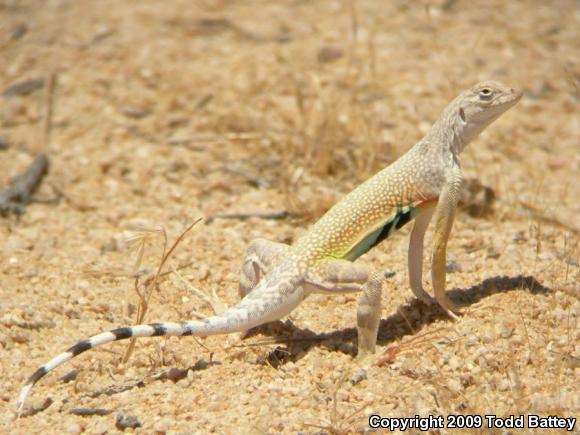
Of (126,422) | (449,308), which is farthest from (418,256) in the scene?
(126,422)

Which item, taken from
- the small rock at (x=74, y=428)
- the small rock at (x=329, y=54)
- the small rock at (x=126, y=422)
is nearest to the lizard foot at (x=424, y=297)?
the small rock at (x=126, y=422)

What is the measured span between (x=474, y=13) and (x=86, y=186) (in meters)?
5.52

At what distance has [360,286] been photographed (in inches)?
153

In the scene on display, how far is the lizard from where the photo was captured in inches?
150

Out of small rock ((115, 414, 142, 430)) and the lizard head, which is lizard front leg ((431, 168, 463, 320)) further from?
small rock ((115, 414, 142, 430))

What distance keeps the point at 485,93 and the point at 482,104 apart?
0.06 meters

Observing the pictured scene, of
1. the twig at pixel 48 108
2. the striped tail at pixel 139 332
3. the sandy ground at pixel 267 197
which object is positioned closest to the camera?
the striped tail at pixel 139 332

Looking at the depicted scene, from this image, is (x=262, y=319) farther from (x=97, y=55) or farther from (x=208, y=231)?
(x=97, y=55)

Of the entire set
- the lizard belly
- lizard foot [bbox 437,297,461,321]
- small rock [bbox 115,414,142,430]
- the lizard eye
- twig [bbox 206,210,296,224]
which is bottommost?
twig [bbox 206,210,296,224]

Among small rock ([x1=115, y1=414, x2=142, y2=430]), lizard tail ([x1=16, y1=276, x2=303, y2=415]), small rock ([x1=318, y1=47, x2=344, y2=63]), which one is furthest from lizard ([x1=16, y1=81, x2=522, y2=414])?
small rock ([x1=318, y1=47, x2=344, y2=63])

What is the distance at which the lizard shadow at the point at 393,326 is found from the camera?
4.09 m

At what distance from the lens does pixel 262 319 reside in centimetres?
383

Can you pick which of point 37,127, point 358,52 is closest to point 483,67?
point 358,52

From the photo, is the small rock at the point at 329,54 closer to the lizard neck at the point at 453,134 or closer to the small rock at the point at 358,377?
the lizard neck at the point at 453,134
